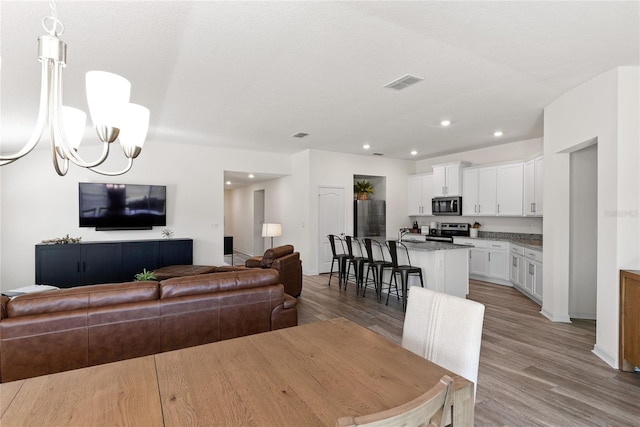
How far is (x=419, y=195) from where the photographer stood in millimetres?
7934

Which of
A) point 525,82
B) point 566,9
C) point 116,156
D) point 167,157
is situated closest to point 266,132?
point 167,157

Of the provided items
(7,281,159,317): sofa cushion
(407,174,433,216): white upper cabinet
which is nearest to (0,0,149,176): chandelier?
(7,281,159,317): sofa cushion

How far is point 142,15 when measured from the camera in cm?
214

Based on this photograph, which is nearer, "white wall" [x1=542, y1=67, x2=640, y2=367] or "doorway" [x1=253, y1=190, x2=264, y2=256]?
"white wall" [x1=542, y1=67, x2=640, y2=367]

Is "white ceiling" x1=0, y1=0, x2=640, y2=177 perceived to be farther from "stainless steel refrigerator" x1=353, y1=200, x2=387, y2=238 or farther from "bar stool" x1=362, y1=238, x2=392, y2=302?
"stainless steel refrigerator" x1=353, y1=200, x2=387, y2=238

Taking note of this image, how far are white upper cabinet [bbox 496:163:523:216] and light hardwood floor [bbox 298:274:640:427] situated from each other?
200cm

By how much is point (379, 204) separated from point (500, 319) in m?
4.18

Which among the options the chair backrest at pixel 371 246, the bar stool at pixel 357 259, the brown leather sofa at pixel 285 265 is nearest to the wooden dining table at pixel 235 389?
the brown leather sofa at pixel 285 265

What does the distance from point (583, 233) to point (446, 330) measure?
12.2ft

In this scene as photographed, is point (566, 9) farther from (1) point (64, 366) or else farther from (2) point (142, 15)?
(1) point (64, 366)

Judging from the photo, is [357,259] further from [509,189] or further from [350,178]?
[509,189]

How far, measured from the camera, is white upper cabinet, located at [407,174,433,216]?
7.67 meters

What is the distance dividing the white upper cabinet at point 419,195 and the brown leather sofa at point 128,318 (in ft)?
19.0

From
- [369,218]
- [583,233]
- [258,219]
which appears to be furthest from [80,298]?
[258,219]
